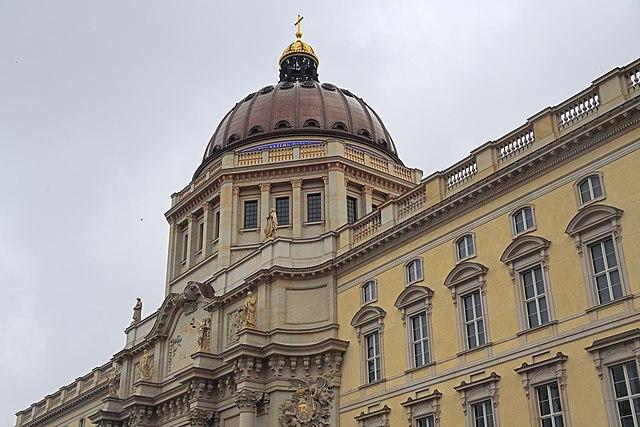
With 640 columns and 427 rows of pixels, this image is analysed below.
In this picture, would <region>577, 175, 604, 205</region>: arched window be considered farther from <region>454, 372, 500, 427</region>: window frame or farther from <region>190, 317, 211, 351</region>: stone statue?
<region>190, 317, 211, 351</region>: stone statue

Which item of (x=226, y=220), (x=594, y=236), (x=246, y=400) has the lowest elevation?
(x=246, y=400)

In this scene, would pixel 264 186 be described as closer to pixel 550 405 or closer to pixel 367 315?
pixel 367 315

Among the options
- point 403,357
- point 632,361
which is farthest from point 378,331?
point 632,361

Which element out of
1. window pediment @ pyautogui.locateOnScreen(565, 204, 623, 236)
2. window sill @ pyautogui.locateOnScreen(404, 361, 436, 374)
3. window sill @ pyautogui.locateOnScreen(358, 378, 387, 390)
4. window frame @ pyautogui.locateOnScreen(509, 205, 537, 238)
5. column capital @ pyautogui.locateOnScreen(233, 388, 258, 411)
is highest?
window frame @ pyautogui.locateOnScreen(509, 205, 537, 238)

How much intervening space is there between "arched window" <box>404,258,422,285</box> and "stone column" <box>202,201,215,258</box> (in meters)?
18.6

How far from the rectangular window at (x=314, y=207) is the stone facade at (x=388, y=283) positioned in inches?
5.4

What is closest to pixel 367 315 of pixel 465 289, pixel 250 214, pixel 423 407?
pixel 423 407

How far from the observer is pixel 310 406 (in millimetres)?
35844

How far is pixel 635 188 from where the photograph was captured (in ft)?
81.5

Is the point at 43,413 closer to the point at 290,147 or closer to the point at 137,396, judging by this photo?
the point at 137,396

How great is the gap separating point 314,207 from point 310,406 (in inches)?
608

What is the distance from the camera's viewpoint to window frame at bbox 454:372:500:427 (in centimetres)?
2756

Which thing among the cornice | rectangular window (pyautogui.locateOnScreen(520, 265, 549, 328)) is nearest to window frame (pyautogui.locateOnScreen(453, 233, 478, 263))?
the cornice

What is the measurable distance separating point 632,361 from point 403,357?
10.8m
